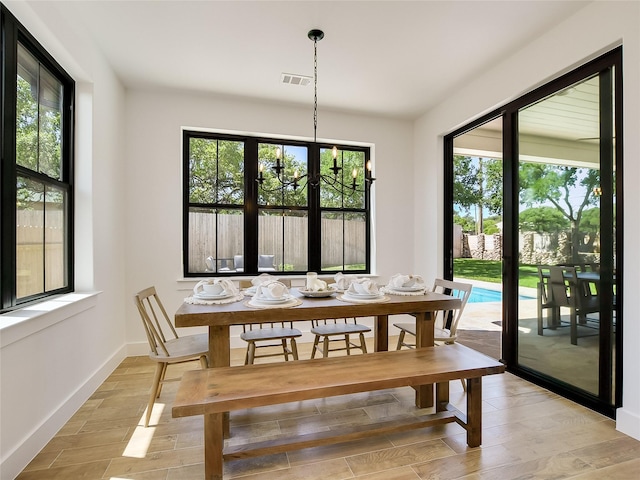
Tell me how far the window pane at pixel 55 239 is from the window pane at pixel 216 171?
1.51 m

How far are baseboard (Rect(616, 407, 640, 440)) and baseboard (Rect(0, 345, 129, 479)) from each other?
3516 millimetres

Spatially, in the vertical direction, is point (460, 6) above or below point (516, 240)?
above

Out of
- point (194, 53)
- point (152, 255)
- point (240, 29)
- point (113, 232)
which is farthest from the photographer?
point (152, 255)

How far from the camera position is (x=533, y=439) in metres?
2.08

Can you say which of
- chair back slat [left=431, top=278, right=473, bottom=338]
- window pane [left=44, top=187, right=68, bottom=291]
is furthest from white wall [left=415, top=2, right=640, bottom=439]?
window pane [left=44, top=187, right=68, bottom=291]

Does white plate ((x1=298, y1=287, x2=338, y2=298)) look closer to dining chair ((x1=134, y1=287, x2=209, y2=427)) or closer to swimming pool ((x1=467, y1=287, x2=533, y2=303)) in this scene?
dining chair ((x1=134, y1=287, x2=209, y2=427))

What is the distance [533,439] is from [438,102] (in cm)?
347

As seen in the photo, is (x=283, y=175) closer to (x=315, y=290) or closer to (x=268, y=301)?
(x=315, y=290)

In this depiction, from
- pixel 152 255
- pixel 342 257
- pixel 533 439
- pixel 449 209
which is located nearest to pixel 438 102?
pixel 449 209

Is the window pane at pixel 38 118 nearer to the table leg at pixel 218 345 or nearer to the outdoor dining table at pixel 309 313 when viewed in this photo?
the outdoor dining table at pixel 309 313

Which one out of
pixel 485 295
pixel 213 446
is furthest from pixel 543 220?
pixel 213 446

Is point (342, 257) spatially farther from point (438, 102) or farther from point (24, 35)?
point (24, 35)

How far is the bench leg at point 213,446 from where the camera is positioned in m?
1.64

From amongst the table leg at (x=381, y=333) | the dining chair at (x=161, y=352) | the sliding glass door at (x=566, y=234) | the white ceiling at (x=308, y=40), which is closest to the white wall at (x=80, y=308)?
the white ceiling at (x=308, y=40)
